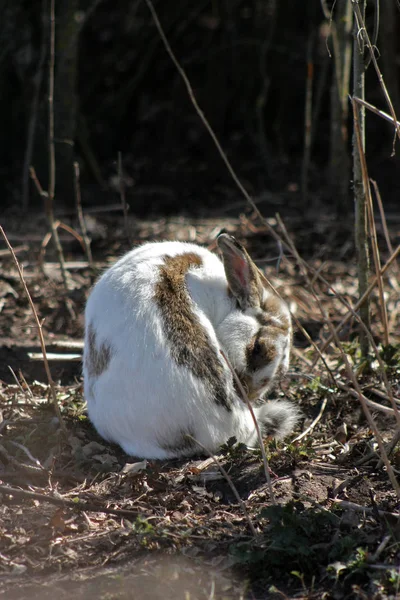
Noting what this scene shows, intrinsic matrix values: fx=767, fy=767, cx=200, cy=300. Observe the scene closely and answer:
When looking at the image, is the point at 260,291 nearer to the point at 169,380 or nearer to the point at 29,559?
the point at 169,380

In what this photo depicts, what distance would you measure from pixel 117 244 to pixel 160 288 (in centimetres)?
324

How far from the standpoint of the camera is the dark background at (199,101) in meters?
8.60

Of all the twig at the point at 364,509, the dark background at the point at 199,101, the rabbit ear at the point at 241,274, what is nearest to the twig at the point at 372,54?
the rabbit ear at the point at 241,274

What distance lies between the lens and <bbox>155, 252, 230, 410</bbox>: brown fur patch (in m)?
3.83

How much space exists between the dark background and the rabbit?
13.4ft

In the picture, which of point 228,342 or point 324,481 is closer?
point 324,481

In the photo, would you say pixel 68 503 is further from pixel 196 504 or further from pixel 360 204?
pixel 360 204

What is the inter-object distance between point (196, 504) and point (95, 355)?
0.93 metres

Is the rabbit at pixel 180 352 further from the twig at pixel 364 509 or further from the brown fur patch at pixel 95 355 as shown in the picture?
the twig at pixel 364 509

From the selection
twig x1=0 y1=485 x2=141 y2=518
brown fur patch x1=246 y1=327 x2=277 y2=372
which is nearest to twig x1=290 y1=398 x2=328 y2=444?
brown fur patch x1=246 y1=327 x2=277 y2=372

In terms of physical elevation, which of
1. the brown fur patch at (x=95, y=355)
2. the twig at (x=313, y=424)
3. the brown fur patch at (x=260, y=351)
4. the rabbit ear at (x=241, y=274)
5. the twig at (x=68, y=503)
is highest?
the rabbit ear at (x=241, y=274)

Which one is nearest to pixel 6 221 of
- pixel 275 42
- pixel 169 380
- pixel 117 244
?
pixel 117 244

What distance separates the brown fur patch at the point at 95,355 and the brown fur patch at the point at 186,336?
0.33 meters

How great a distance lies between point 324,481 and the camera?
12.4 feet
